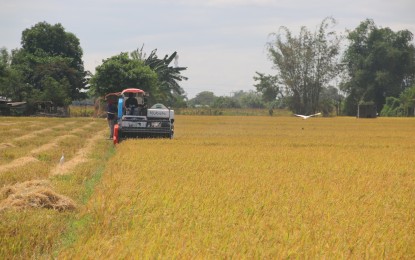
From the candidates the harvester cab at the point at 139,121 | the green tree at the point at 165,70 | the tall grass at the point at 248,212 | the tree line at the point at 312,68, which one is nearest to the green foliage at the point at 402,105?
the tree line at the point at 312,68

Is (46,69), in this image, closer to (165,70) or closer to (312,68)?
(165,70)

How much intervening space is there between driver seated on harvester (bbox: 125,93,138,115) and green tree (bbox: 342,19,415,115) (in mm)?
67346

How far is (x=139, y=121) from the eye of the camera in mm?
23062

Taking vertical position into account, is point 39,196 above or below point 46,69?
below

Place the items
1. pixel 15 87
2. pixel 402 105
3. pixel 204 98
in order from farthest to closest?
pixel 204 98, pixel 402 105, pixel 15 87

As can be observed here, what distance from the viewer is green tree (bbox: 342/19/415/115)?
8806cm

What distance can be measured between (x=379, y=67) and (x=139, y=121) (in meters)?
73.1

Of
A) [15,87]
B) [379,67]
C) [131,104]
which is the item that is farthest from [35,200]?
[379,67]

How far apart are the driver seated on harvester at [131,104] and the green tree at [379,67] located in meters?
67.3

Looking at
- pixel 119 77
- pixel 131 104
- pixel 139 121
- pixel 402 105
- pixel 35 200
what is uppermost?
pixel 119 77

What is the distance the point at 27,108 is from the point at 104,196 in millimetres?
48927

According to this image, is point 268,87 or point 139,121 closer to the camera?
point 139,121

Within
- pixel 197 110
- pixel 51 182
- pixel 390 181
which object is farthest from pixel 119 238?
pixel 197 110

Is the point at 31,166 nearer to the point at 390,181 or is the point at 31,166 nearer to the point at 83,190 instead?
the point at 83,190
